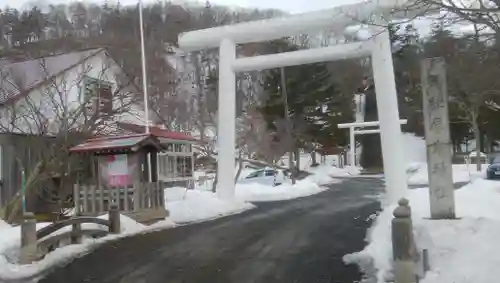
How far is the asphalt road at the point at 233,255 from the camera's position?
25.5ft

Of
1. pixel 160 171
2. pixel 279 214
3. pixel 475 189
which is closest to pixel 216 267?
pixel 279 214

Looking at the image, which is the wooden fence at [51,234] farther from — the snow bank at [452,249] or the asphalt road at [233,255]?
the snow bank at [452,249]

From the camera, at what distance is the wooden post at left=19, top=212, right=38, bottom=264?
9149 millimetres

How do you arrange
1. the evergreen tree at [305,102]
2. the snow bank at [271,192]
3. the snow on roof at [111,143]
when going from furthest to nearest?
the evergreen tree at [305,102], the snow bank at [271,192], the snow on roof at [111,143]

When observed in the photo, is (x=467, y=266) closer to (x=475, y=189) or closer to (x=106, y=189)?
(x=106, y=189)

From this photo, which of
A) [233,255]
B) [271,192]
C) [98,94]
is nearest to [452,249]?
[233,255]

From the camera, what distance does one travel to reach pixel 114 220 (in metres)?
11.8

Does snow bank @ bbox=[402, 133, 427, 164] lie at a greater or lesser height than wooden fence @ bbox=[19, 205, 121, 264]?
greater

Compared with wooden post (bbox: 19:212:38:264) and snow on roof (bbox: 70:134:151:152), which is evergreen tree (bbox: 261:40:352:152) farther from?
wooden post (bbox: 19:212:38:264)

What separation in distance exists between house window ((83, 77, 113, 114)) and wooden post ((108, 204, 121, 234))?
6.87 m

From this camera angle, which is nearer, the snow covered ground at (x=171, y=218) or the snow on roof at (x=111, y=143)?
the snow covered ground at (x=171, y=218)

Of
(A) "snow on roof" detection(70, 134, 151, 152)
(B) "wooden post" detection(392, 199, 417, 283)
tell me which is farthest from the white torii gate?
(B) "wooden post" detection(392, 199, 417, 283)

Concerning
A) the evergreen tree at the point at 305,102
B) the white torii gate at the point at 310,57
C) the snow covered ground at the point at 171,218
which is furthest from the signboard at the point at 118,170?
the evergreen tree at the point at 305,102

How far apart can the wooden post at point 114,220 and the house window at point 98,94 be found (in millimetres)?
6868
